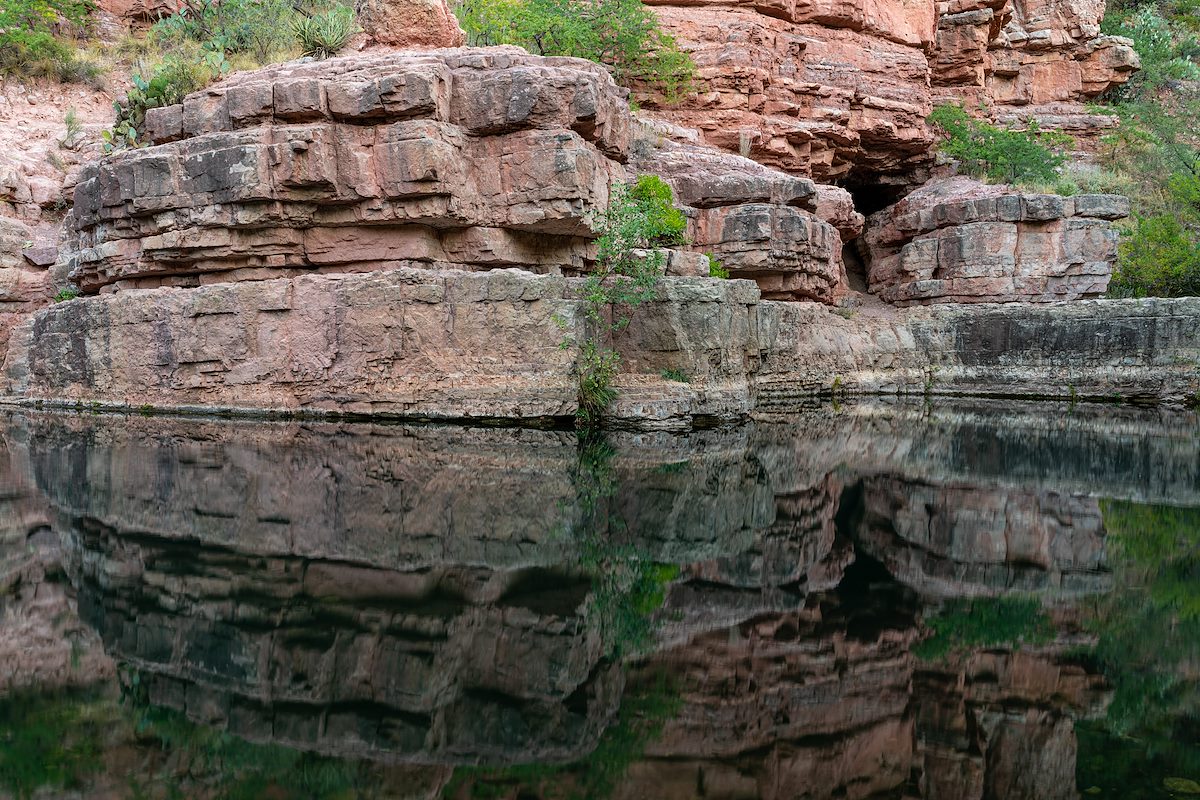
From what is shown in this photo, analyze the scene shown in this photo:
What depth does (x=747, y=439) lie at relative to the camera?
39.8 ft

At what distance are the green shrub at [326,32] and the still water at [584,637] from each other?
10.2 m

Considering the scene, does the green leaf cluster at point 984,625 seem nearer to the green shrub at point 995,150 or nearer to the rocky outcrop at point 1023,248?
the rocky outcrop at point 1023,248

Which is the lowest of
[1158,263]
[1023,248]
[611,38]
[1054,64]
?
[1158,263]

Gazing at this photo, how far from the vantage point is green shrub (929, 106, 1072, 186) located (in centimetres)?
2697

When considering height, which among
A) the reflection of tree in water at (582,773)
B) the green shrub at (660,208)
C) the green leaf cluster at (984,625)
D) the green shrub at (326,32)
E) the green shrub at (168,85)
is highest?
the green shrub at (326,32)

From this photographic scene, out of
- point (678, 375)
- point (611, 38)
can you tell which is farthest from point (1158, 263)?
point (678, 375)

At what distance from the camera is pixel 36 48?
819 inches

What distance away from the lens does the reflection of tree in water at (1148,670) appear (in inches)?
115

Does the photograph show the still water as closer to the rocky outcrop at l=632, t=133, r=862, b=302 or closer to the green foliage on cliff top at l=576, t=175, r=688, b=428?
the green foliage on cliff top at l=576, t=175, r=688, b=428

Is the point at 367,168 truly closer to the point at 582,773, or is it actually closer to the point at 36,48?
the point at 582,773

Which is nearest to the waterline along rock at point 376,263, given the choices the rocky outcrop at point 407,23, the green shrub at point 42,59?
the rocky outcrop at point 407,23

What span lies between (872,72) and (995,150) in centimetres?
430

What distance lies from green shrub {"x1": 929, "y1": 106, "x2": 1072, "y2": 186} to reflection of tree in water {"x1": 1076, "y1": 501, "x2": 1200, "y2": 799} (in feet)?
76.1

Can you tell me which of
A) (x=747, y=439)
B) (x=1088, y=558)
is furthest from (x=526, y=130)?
(x=1088, y=558)
